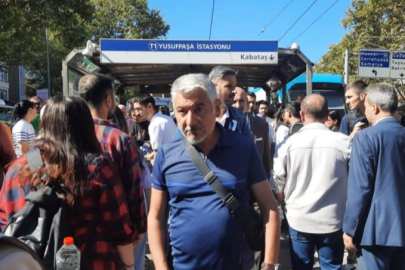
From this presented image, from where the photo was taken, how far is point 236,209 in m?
2.30

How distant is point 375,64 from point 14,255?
16.0m

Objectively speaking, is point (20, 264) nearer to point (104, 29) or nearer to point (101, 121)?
point (101, 121)

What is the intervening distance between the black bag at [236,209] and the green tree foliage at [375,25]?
2246 cm

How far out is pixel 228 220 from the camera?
2.31 metres

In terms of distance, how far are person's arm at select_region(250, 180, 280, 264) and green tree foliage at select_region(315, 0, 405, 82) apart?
22.4 metres

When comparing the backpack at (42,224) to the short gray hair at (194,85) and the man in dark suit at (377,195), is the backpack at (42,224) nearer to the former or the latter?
the short gray hair at (194,85)

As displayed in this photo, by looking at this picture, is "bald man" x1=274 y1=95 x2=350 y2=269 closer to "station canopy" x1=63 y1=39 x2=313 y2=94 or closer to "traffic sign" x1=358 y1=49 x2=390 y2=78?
"station canopy" x1=63 y1=39 x2=313 y2=94

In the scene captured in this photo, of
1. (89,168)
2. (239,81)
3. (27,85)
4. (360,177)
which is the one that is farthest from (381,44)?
(27,85)

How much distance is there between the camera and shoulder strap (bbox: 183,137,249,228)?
7.50ft

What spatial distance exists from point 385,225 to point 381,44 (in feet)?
78.7

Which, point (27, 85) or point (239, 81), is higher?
point (27, 85)

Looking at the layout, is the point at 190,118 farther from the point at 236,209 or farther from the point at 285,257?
the point at 285,257

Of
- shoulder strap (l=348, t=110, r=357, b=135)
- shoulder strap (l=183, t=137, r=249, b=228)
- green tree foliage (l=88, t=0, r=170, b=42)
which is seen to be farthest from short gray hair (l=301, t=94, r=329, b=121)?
green tree foliage (l=88, t=0, r=170, b=42)

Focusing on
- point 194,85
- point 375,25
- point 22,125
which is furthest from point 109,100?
point 375,25
